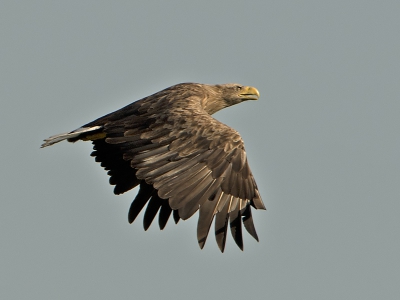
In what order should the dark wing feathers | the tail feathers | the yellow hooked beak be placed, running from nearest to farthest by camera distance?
1. the dark wing feathers
2. the tail feathers
3. the yellow hooked beak

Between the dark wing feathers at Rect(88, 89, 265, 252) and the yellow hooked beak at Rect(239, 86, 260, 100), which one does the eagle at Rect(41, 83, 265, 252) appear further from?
the yellow hooked beak at Rect(239, 86, 260, 100)

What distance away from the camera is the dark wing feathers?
11.2 metres

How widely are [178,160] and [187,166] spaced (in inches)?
6.0

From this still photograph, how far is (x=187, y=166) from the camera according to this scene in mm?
11609

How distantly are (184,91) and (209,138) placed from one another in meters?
1.97

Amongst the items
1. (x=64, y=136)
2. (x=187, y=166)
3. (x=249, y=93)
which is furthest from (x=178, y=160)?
(x=249, y=93)

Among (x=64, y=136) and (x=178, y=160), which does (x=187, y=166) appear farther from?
(x=64, y=136)

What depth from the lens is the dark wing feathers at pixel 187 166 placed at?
11219mm

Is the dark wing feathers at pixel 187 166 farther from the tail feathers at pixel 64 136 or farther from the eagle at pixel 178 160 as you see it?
the tail feathers at pixel 64 136

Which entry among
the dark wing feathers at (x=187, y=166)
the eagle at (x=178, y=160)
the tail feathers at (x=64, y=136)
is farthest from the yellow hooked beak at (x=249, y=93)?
the tail feathers at (x=64, y=136)

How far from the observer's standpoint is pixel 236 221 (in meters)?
11.4

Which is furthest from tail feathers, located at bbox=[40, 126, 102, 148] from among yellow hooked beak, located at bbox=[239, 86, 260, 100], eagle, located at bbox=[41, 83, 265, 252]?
yellow hooked beak, located at bbox=[239, 86, 260, 100]

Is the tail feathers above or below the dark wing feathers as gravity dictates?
above

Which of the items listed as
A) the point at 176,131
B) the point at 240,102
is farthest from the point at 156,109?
the point at 240,102
